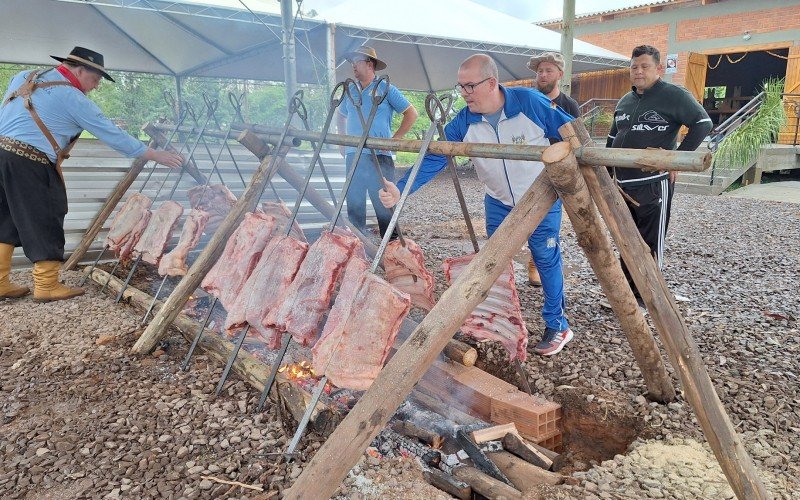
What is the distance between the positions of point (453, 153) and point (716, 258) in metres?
5.59

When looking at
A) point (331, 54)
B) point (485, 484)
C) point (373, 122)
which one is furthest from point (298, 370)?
point (331, 54)

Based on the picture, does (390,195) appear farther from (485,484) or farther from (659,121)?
(659,121)

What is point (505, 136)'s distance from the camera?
133 inches

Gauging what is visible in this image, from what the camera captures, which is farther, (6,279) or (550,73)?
(6,279)

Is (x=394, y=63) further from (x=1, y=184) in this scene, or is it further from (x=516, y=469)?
(x=516, y=469)

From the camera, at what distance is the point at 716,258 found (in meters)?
6.69

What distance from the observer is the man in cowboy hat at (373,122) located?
17.1 feet

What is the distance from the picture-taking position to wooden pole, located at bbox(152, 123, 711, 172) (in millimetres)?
1855

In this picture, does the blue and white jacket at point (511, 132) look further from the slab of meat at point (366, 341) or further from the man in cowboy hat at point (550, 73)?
the man in cowboy hat at point (550, 73)

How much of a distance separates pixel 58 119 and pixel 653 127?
5.09 metres

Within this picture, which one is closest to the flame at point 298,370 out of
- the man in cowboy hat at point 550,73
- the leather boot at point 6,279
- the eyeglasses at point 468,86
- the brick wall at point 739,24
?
the eyeglasses at point 468,86

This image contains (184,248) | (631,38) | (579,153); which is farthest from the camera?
(631,38)

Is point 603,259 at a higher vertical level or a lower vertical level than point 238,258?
higher

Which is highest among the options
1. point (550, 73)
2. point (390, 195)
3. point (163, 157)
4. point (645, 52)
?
point (645, 52)
